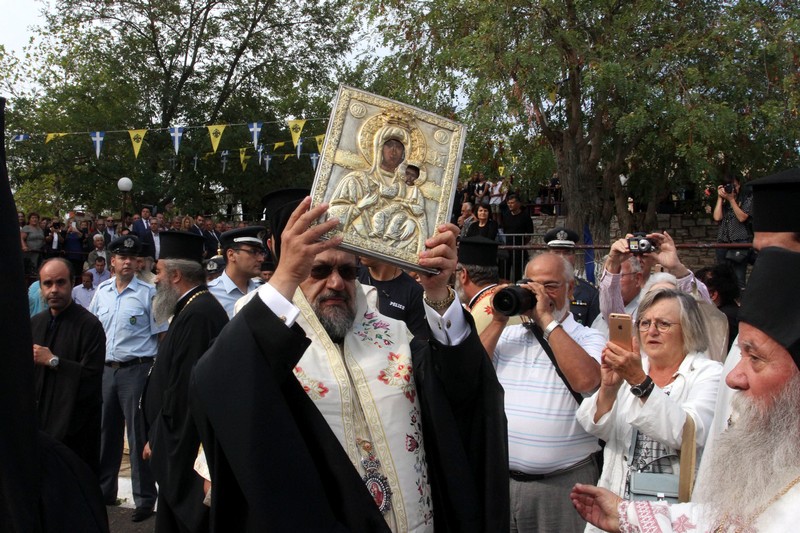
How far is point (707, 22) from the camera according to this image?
53.2ft

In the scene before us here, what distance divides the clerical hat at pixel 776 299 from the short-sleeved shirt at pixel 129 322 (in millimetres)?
6032

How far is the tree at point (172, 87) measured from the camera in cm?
2872

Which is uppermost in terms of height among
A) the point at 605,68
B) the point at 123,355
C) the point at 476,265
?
the point at 605,68

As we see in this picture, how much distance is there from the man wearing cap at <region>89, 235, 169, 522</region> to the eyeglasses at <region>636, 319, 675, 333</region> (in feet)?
15.7

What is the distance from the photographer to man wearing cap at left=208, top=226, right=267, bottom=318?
22.0 feet

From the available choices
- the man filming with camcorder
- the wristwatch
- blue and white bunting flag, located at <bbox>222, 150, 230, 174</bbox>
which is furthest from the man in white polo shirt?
blue and white bunting flag, located at <bbox>222, 150, 230, 174</bbox>

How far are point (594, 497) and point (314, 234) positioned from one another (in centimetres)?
133

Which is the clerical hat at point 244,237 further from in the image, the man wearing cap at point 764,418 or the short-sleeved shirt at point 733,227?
the short-sleeved shirt at point 733,227

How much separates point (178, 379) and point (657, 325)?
2.86m

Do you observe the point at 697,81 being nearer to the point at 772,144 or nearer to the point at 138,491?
the point at 772,144

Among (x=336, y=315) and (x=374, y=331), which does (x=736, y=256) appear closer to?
(x=374, y=331)

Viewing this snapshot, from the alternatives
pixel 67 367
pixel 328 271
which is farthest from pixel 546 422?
pixel 67 367

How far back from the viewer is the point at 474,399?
275 centimetres

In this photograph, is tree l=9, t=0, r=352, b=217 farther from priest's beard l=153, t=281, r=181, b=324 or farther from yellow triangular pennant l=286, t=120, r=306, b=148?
priest's beard l=153, t=281, r=181, b=324
